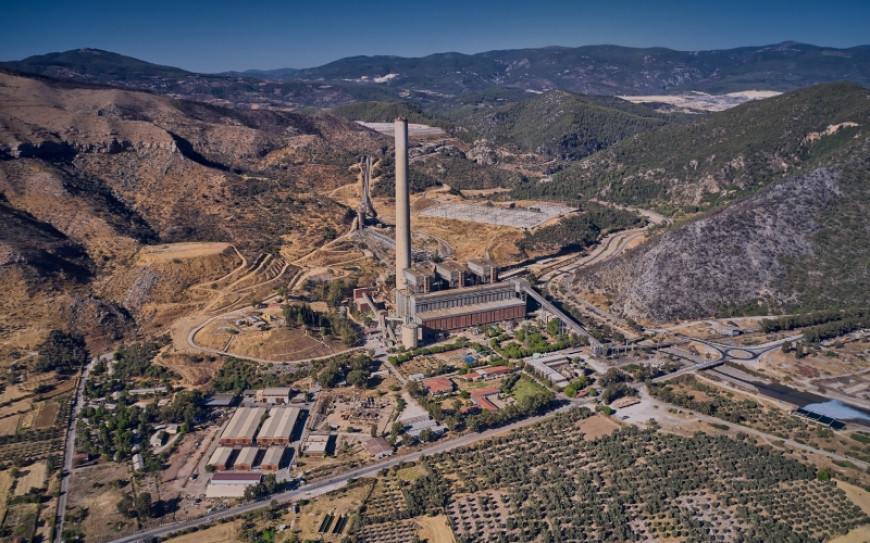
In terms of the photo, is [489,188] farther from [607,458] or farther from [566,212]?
[607,458]

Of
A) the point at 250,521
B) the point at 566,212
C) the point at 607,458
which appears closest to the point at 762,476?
the point at 607,458

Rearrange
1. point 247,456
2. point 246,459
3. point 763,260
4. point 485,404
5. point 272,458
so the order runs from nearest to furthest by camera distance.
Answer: point 246,459, point 272,458, point 247,456, point 485,404, point 763,260

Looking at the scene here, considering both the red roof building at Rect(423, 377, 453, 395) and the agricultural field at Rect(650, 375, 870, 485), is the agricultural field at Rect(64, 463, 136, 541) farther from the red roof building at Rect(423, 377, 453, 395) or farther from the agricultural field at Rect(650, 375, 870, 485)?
the agricultural field at Rect(650, 375, 870, 485)

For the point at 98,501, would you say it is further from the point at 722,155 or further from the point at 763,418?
the point at 722,155

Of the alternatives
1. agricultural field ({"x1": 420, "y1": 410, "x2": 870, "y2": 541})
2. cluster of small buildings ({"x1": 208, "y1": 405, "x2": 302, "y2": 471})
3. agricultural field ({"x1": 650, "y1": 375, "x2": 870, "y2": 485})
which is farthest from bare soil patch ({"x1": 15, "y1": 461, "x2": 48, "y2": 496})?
agricultural field ({"x1": 650, "y1": 375, "x2": 870, "y2": 485})

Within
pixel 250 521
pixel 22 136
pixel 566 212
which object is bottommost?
pixel 250 521

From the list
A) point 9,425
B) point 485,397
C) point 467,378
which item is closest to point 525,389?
point 485,397
